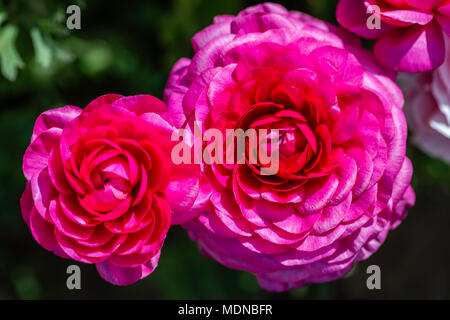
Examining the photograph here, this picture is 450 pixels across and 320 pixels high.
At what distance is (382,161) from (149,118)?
0.23m

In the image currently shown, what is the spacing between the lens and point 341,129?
53cm

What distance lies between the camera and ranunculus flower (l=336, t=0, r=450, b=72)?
554mm

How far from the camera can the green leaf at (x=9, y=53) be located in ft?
2.34

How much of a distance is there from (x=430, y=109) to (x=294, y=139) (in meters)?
0.24

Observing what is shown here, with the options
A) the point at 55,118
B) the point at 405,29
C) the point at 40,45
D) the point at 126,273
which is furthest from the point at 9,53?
the point at 405,29

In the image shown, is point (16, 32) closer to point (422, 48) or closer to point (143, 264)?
point (143, 264)

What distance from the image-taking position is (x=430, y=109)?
68 cm

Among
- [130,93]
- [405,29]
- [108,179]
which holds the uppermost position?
[405,29]

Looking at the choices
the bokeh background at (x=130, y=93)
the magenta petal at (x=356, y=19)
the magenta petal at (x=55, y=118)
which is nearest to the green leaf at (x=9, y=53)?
the bokeh background at (x=130, y=93)

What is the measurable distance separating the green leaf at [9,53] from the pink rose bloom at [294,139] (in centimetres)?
28

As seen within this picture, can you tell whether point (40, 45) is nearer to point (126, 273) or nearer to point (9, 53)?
point (9, 53)

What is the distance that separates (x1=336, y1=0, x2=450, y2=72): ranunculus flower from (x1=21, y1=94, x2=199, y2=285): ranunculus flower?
9.4 inches

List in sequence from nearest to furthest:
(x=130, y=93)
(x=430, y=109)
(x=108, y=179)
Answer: (x=108, y=179) → (x=430, y=109) → (x=130, y=93)
